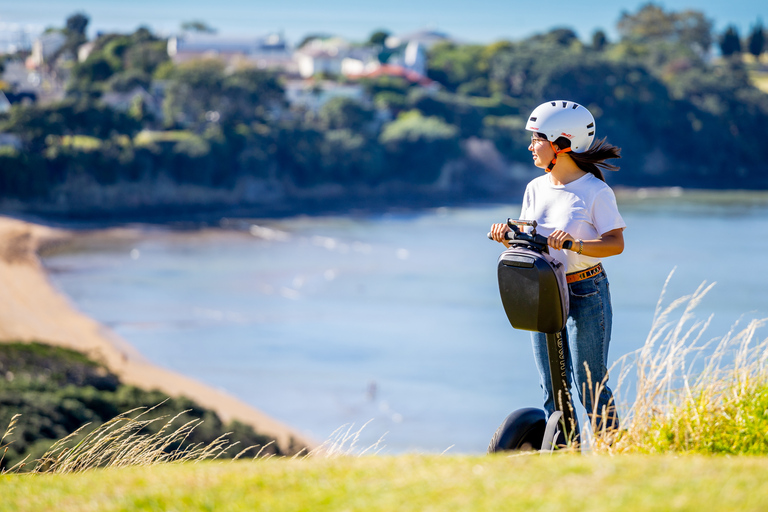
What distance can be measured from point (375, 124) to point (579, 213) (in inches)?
2425

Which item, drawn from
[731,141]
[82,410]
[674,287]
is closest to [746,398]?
[82,410]

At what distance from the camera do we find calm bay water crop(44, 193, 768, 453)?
1803 centimetres

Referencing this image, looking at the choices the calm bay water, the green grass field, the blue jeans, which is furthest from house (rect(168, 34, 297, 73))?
the green grass field

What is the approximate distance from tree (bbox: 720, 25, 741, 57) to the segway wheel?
351ft

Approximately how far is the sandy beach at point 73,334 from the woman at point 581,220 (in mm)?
11549

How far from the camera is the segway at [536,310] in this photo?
330cm

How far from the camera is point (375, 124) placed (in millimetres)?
64250

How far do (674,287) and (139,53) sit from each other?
52.8 meters

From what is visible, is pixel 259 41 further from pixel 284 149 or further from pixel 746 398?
pixel 746 398

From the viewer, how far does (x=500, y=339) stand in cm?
2352

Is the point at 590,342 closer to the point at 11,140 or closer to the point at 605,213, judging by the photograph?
the point at 605,213

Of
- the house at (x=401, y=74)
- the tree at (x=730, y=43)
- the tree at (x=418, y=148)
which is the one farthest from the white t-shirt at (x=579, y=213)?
the tree at (x=730, y=43)

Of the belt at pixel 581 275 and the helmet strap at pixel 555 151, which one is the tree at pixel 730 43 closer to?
the helmet strap at pixel 555 151

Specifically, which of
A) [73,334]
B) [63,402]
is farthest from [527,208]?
[73,334]
